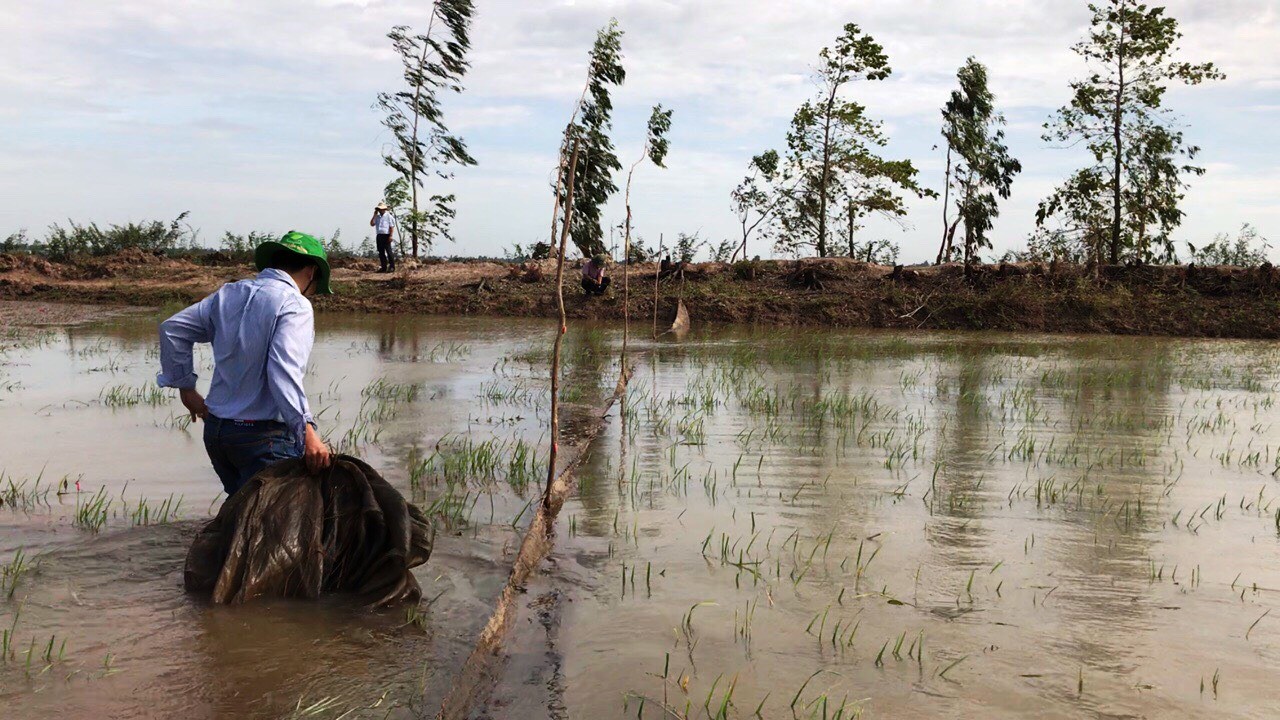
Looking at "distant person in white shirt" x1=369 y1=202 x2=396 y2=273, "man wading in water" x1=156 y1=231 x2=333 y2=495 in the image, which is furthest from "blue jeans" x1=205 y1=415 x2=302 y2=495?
"distant person in white shirt" x1=369 y1=202 x2=396 y2=273

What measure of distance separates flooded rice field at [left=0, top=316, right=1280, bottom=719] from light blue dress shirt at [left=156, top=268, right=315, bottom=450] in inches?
31.0

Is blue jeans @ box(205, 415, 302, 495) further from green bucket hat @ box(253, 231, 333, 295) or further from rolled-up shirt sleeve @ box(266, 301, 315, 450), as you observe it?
green bucket hat @ box(253, 231, 333, 295)

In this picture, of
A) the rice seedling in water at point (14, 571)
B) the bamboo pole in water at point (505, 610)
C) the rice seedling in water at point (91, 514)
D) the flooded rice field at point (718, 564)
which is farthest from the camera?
the rice seedling in water at point (91, 514)

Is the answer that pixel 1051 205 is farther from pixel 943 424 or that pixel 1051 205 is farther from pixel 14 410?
pixel 14 410

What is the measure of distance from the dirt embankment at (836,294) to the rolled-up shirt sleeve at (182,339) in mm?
15848

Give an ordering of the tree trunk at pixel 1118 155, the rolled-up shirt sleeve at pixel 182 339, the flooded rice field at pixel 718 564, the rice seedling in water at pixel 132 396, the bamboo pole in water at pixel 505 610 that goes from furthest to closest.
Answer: the tree trunk at pixel 1118 155, the rice seedling in water at pixel 132 396, the rolled-up shirt sleeve at pixel 182 339, the flooded rice field at pixel 718 564, the bamboo pole in water at pixel 505 610

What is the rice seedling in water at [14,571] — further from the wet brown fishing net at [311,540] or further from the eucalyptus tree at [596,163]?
the eucalyptus tree at [596,163]

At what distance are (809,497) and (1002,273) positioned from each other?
17.0 metres

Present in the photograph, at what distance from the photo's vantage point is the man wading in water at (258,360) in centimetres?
374

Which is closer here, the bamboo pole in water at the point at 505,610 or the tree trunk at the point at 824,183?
the bamboo pole in water at the point at 505,610

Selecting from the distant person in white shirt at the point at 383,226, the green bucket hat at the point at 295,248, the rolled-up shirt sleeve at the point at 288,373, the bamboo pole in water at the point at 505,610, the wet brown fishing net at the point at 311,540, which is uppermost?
the distant person in white shirt at the point at 383,226

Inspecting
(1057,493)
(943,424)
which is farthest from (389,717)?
(943,424)

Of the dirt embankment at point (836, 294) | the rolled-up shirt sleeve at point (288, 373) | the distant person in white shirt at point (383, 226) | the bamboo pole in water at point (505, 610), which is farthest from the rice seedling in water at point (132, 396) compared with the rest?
the distant person in white shirt at point (383, 226)

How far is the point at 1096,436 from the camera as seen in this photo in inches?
310
